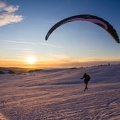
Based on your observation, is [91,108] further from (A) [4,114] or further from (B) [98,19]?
(B) [98,19]

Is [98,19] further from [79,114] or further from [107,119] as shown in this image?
[79,114]

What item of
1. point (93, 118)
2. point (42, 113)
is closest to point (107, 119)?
point (93, 118)

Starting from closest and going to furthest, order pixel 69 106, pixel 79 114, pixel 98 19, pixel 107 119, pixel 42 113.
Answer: pixel 98 19
pixel 107 119
pixel 79 114
pixel 42 113
pixel 69 106

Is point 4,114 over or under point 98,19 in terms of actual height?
under

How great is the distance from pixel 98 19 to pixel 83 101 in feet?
43.5

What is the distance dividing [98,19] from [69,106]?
474 inches

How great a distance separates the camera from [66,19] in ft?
16.5

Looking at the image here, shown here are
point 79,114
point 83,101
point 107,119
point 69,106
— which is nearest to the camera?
point 107,119

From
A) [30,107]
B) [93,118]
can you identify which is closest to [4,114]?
[30,107]

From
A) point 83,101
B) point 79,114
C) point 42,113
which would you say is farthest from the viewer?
point 83,101

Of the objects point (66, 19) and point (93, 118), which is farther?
point (93, 118)

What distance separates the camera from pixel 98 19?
491 cm

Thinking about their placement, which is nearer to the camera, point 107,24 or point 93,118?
point 107,24

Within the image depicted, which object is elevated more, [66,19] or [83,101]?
[66,19]
